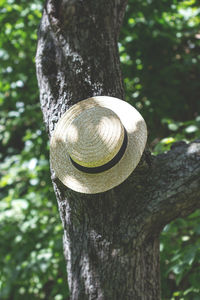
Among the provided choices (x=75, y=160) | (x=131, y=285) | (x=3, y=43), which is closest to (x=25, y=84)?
(x=3, y=43)

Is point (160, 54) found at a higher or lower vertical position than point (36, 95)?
higher

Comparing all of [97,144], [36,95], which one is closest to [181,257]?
[97,144]

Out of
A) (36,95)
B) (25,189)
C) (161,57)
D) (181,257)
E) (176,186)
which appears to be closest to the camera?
(176,186)

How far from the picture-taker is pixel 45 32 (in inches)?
81.5

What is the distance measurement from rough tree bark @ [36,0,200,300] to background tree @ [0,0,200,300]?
115cm

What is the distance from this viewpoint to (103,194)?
1881mm

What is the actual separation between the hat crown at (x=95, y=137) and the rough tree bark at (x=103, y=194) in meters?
0.23

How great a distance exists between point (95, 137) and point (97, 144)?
4cm

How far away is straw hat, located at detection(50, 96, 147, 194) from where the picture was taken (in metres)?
1.72

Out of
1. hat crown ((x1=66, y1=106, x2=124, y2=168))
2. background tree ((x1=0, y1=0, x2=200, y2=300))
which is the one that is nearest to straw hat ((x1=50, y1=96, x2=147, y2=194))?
hat crown ((x1=66, y1=106, x2=124, y2=168))

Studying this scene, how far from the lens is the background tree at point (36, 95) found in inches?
128

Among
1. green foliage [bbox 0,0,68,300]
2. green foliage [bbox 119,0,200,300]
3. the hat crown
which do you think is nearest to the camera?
the hat crown

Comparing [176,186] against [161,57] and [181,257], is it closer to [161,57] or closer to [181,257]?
[181,257]

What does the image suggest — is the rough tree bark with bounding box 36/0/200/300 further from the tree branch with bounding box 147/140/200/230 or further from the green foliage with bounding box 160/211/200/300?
the green foliage with bounding box 160/211/200/300
